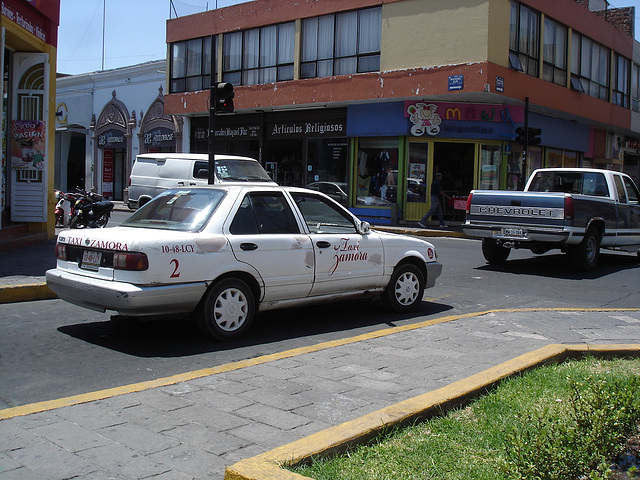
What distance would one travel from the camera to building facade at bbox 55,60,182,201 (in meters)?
31.1

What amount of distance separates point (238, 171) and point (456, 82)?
24.9ft

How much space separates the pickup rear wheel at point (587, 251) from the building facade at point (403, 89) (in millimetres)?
8058

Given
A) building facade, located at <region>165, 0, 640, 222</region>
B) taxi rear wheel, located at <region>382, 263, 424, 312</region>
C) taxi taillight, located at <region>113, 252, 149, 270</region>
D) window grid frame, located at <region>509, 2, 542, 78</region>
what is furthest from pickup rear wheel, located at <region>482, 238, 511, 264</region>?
window grid frame, located at <region>509, 2, 542, 78</region>

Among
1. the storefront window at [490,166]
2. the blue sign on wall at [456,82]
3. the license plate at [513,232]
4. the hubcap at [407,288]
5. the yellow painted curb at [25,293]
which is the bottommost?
the yellow painted curb at [25,293]

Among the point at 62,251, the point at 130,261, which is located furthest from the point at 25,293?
the point at 130,261

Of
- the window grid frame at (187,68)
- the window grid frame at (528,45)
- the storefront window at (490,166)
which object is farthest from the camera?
the window grid frame at (187,68)

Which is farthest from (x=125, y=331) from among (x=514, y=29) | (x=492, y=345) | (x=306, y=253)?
(x=514, y=29)

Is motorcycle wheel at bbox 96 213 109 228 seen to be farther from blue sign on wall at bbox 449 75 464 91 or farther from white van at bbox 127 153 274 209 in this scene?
blue sign on wall at bbox 449 75 464 91

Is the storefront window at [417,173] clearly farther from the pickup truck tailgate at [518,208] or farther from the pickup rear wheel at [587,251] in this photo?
the pickup rear wheel at [587,251]

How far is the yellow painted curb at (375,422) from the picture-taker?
307 cm

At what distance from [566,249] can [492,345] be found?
6.65 metres

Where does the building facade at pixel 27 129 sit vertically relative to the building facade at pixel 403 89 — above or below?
below

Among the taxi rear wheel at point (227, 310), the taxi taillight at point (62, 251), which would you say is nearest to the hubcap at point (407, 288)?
the taxi rear wheel at point (227, 310)

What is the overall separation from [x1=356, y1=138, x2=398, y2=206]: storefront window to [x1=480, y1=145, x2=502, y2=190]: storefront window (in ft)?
9.56
